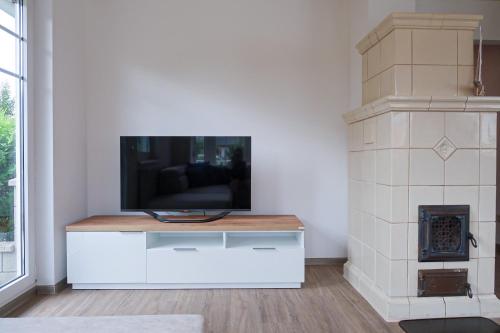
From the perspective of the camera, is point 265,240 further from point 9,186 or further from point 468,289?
point 9,186

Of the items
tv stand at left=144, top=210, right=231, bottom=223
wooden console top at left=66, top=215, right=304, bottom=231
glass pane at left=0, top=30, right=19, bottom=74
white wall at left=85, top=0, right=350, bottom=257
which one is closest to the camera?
glass pane at left=0, top=30, right=19, bottom=74

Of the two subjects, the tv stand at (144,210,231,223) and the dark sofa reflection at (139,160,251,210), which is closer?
the tv stand at (144,210,231,223)

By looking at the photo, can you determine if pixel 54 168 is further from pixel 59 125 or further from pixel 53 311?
pixel 53 311

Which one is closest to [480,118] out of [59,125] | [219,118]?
[219,118]

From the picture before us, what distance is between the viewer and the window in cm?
243

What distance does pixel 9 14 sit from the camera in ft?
8.20

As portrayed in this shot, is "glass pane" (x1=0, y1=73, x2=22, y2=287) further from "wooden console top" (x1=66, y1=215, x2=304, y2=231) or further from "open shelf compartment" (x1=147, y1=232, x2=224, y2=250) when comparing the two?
"open shelf compartment" (x1=147, y1=232, x2=224, y2=250)

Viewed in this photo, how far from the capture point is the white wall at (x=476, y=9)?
10.9 feet

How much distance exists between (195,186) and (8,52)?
5.51ft

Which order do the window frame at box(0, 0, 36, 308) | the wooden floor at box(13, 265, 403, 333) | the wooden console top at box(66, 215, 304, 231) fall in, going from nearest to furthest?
the wooden floor at box(13, 265, 403, 333), the window frame at box(0, 0, 36, 308), the wooden console top at box(66, 215, 304, 231)

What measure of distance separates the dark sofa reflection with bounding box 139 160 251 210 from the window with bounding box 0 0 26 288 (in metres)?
0.89

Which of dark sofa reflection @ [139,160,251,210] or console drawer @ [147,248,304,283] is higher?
dark sofa reflection @ [139,160,251,210]

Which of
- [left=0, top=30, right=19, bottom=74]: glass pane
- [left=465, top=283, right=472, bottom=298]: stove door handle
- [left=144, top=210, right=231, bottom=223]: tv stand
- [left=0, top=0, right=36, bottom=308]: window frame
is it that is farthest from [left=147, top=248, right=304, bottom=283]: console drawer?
[left=0, top=30, right=19, bottom=74]: glass pane

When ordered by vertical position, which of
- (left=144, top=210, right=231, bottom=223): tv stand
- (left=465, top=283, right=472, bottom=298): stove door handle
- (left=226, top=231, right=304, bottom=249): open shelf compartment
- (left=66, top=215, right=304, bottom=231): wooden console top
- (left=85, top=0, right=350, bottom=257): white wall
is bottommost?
(left=465, top=283, right=472, bottom=298): stove door handle
